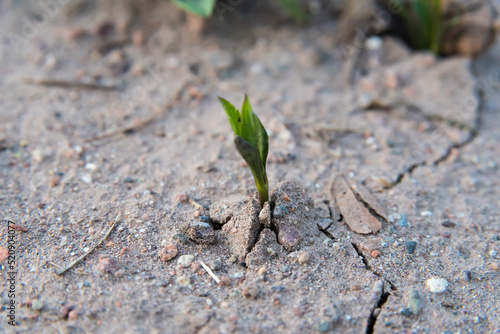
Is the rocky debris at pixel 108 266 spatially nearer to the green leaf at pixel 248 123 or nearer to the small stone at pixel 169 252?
the small stone at pixel 169 252

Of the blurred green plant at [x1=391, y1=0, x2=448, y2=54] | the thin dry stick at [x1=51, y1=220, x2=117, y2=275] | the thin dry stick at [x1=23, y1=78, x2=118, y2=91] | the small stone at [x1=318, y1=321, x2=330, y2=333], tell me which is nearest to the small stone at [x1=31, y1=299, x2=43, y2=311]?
the thin dry stick at [x1=51, y1=220, x2=117, y2=275]

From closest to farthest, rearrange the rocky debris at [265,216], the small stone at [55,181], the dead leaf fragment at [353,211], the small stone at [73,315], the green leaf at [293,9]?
the small stone at [73,315], the rocky debris at [265,216], the dead leaf fragment at [353,211], the small stone at [55,181], the green leaf at [293,9]

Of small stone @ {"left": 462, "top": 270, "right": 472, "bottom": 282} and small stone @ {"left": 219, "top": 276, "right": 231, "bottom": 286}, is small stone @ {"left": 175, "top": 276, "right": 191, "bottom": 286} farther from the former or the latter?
small stone @ {"left": 462, "top": 270, "right": 472, "bottom": 282}

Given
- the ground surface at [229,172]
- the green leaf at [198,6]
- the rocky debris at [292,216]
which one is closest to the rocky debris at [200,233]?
the ground surface at [229,172]

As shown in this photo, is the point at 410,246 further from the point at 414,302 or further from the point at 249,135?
the point at 249,135

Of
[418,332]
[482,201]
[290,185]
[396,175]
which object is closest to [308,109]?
[396,175]

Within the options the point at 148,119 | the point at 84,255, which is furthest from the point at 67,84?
the point at 84,255

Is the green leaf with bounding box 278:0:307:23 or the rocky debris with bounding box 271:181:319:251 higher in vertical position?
the green leaf with bounding box 278:0:307:23
